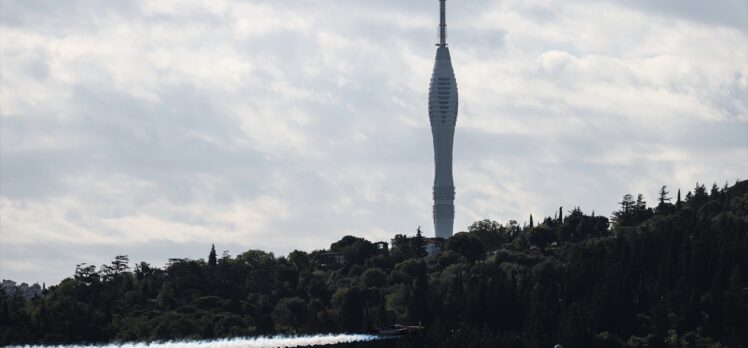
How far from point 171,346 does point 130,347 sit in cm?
1153

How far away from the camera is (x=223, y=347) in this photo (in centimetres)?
19650

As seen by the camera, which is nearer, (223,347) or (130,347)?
(130,347)

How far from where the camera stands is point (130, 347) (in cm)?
18162

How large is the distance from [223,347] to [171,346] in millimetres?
6459

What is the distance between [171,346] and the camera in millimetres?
192750

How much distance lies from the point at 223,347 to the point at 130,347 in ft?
55.8
